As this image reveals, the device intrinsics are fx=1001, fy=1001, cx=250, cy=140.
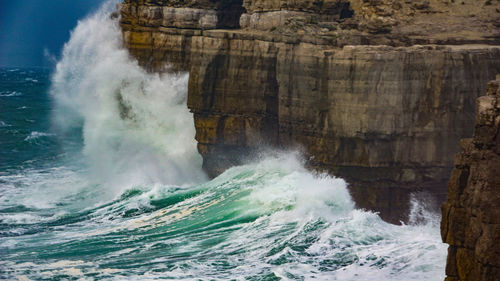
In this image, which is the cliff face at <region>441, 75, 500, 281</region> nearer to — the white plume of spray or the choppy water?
the choppy water

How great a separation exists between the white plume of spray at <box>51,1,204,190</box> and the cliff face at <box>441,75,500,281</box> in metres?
23.4

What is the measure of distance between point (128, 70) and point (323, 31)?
1671 centimetres

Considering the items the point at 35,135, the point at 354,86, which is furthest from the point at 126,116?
the point at 354,86

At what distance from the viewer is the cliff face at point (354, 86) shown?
32406 mm

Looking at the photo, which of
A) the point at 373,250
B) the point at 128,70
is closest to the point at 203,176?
the point at 128,70

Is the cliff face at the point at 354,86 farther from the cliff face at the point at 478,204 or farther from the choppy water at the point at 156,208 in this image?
the cliff face at the point at 478,204

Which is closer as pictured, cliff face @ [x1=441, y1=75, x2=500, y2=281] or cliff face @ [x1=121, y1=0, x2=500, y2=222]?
cliff face @ [x1=441, y1=75, x2=500, y2=281]

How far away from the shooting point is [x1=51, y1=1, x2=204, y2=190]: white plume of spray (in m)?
43.6

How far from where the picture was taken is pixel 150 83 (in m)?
48.3

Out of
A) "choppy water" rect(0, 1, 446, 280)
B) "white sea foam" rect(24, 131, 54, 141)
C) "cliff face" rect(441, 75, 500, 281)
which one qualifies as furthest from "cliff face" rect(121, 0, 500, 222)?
"white sea foam" rect(24, 131, 54, 141)

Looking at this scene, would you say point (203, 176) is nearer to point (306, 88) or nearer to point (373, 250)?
point (306, 88)

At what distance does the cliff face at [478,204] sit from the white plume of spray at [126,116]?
76.8 feet

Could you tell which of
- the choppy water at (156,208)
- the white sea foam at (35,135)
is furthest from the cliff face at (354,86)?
the white sea foam at (35,135)

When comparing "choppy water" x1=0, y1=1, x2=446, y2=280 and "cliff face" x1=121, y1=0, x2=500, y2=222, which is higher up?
"cliff face" x1=121, y1=0, x2=500, y2=222
